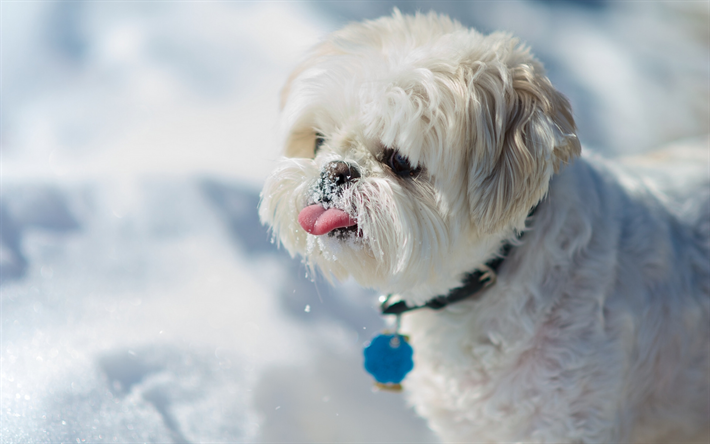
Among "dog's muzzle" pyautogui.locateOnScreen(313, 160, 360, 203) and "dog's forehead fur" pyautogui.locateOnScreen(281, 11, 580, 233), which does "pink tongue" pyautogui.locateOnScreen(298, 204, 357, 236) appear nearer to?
"dog's muzzle" pyautogui.locateOnScreen(313, 160, 360, 203)

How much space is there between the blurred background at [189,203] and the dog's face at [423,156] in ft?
1.80

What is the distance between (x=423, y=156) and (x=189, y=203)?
1980 millimetres

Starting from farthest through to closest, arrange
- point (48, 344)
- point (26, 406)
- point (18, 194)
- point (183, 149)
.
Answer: point (183, 149)
point (18, 194)
point (48, 344)
point (26, 406)

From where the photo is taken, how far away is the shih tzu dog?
4.59ft

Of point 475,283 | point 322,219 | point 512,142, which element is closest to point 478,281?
point 475,283

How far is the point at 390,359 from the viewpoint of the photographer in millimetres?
1841

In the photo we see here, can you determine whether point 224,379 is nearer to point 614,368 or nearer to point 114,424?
point 114,424

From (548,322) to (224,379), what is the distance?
1415 mm

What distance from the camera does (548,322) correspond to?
1.67 metres

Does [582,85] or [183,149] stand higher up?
[582,85]

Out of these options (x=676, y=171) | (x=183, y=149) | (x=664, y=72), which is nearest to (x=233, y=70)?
(x=183, y=149)

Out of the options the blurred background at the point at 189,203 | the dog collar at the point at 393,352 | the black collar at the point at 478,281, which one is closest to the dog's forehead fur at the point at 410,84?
the black collar at the point at 478,281

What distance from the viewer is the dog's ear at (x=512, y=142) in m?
1.38

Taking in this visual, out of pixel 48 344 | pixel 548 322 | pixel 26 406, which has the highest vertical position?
pixel 548 322
